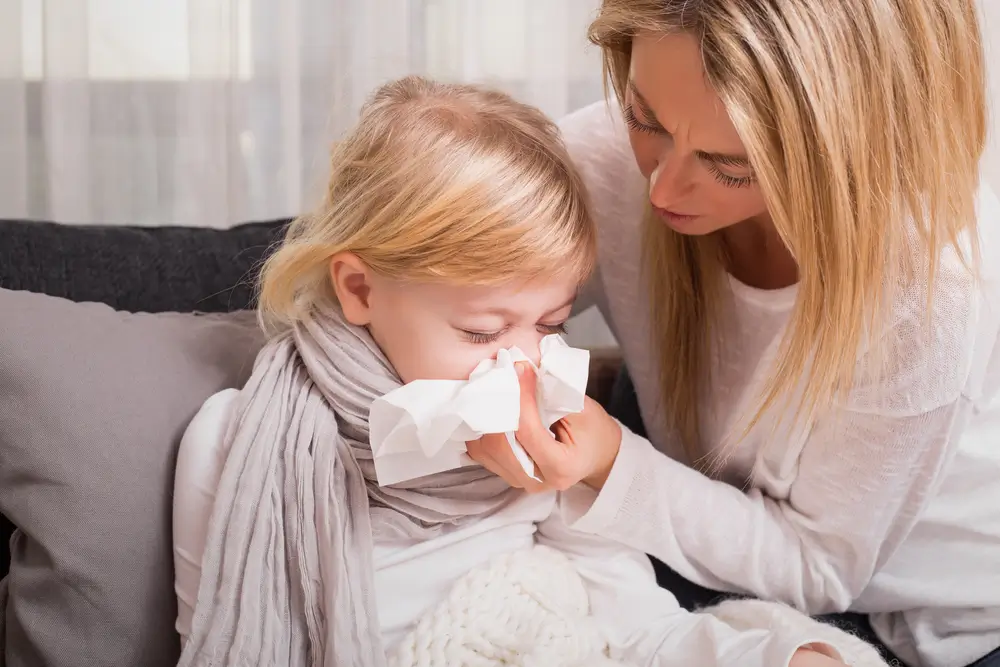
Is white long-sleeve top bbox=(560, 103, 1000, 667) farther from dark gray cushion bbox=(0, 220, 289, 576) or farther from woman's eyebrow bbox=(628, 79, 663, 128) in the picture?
dark gray cushion bbox=(0, 220, 289, 576)

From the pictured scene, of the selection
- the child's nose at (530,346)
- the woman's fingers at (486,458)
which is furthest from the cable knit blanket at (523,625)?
the child's nose at (530,346)

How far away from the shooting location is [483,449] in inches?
39.9

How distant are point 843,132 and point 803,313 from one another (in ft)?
0.66

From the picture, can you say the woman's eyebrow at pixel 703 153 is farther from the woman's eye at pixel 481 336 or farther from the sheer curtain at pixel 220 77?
the sheer curtain at pixel 220 77

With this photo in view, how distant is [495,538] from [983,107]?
765mm

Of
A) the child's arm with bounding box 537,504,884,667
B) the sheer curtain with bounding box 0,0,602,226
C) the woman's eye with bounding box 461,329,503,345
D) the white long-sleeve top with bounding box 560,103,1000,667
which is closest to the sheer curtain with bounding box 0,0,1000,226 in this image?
the sheer curtain with bounding box 0,0,602,226

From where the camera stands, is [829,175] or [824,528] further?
[824,528]

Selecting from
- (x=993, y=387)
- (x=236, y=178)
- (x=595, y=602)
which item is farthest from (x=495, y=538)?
(x=236, y=178)

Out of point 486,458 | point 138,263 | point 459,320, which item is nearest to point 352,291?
point 459,320

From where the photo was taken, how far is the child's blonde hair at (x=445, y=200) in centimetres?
98

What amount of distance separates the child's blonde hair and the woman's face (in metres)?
0.12

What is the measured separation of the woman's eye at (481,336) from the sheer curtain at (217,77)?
2.55 feet

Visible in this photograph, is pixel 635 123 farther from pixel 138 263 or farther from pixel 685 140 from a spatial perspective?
pixel 138 263

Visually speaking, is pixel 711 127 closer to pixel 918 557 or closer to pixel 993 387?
pixel 993 387
